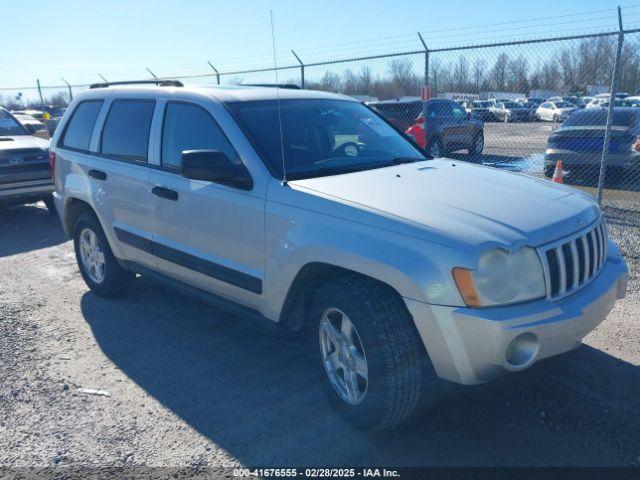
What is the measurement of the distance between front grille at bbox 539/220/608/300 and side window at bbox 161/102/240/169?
203cm

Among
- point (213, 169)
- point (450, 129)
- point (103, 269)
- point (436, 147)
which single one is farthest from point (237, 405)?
point (450, 129)

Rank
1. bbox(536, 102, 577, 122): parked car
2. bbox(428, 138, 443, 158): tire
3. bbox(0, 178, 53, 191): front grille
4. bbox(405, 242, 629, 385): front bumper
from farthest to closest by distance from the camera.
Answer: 1. bbox(536, 102, 577, 122): parked car
2. bbox(428, 138, 443, 158): tire
3. bbox(0, 178, 53, 191): front grille
4. bbox(405, 242, 629, 385): front bumper

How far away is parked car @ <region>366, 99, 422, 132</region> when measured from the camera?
1351 cm

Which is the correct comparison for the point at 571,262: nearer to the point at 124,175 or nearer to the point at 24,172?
the point at 124,175

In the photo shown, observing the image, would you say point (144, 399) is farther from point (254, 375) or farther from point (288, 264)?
point (288, 264)

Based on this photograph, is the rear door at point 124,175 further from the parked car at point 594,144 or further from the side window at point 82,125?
the parked car at point 594,144

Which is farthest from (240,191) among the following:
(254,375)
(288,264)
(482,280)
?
(482,280)

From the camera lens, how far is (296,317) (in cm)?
339

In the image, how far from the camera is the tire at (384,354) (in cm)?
277

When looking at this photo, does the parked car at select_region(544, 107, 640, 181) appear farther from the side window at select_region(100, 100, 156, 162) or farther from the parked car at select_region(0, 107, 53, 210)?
the parked car at select_region(0, 107, 53, 210)

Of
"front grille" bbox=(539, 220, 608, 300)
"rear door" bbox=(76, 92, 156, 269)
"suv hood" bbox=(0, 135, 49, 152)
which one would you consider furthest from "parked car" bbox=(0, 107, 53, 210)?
"front grille" bbox=(539, 220, 608, 300)

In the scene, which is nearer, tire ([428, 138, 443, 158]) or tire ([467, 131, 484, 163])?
tire ([428, 138, 443, 158])

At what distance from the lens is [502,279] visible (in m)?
2.61

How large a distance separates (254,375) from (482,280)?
1.84m
